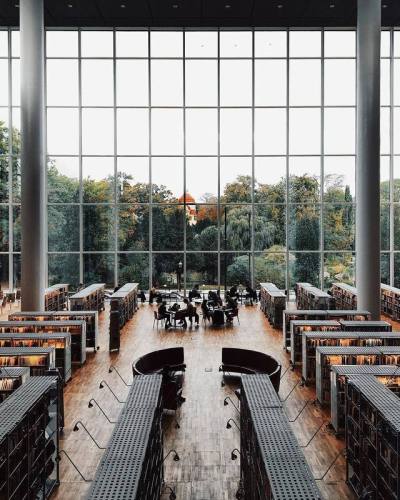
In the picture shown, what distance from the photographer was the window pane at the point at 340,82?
19797 mm

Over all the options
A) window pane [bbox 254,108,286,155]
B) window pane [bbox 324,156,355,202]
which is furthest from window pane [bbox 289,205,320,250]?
window pane [bbox 254,108,286,155]

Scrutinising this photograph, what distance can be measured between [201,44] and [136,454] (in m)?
18.6

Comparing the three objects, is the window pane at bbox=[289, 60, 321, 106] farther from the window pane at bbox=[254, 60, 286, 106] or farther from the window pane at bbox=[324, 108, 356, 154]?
the window pane at bbox=[324, 108, 356, 154]

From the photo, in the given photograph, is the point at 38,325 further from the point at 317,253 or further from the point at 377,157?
the point at 317,253

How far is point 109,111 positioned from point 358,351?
15055mm

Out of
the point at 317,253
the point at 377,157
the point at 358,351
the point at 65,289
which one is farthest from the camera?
the point at 317,253

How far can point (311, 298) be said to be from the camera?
1664 cm

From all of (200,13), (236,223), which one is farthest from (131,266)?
(200,13)

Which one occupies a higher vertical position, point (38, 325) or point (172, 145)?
point (172, 145)

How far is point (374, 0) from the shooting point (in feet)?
47.3

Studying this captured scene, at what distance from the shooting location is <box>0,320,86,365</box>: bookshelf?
1117 centimetres

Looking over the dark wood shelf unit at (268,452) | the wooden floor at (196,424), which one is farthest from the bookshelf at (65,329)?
the dark wood shelf unit at (268,452)

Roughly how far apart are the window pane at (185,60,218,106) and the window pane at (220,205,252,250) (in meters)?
4.44

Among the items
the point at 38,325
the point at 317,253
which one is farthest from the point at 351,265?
the point at 38,325
